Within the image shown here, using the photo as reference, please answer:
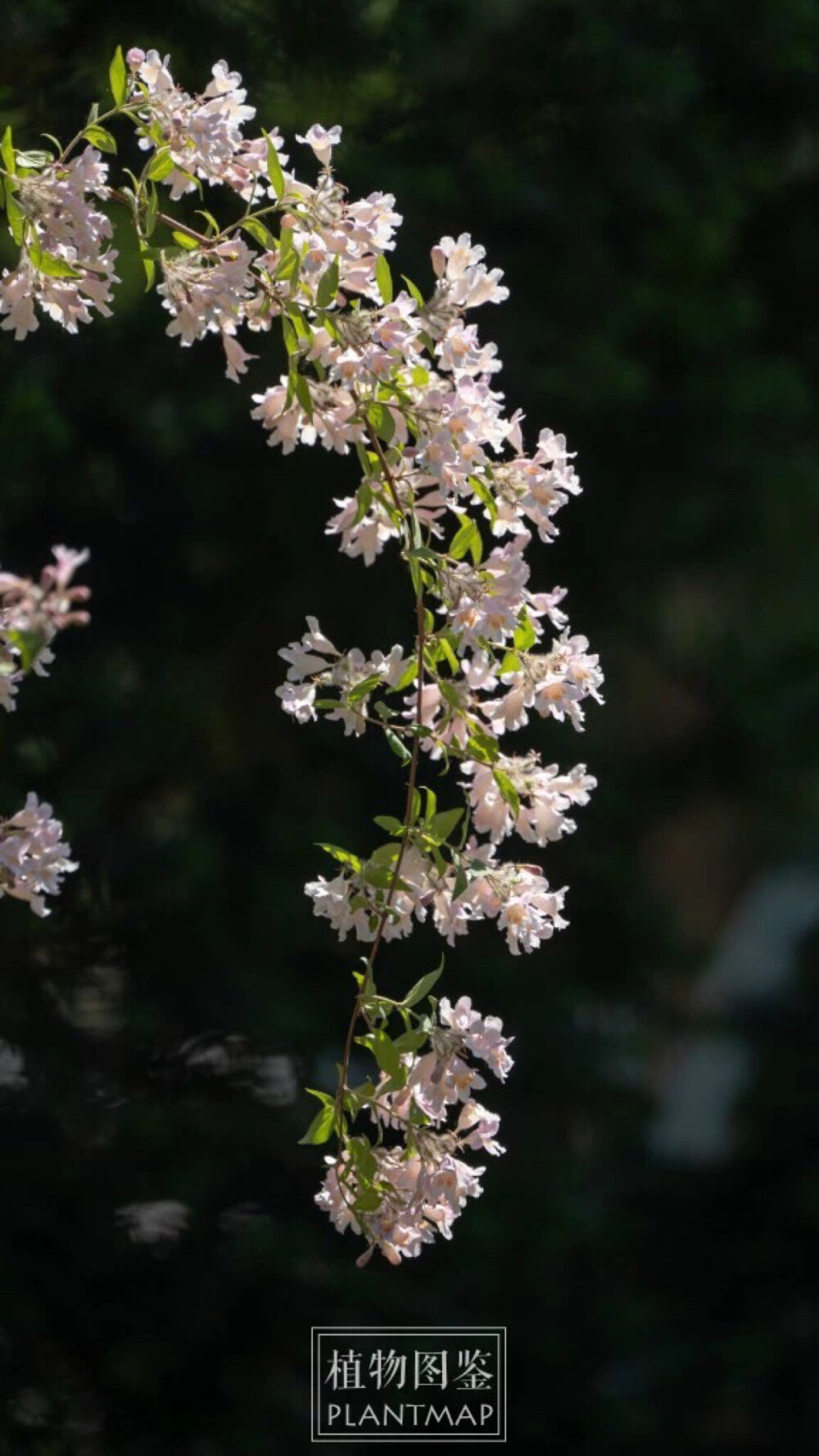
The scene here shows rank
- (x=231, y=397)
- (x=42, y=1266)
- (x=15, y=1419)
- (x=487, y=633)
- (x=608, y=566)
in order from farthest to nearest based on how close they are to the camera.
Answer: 1. (x=608, y=566)
2. (x=231, y=397)
3. (x=42, y=1266)
4. (x=15, y=1419)
5. (x=487, y=633)

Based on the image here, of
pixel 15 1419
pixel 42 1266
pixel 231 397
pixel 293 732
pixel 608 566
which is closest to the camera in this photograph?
pixel 15 1419

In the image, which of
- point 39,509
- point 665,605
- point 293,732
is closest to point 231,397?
point 39,509

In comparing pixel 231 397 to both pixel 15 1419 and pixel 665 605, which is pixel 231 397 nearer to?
pixel 665 605

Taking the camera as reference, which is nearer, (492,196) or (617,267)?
(492,196)

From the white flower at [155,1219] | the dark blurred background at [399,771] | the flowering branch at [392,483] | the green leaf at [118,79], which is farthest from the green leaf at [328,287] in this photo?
the white flower at [155,1219]

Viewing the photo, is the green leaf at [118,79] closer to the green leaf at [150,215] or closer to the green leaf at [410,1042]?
the green leaf at [150,215]

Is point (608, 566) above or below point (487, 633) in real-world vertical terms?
above

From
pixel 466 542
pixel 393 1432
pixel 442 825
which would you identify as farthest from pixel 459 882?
pixel 393 1432
